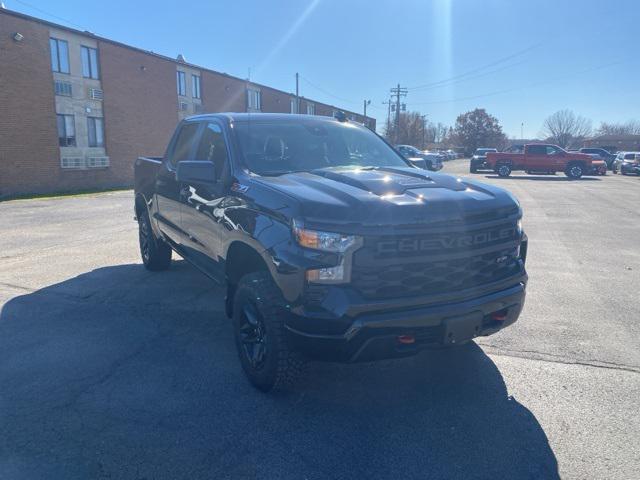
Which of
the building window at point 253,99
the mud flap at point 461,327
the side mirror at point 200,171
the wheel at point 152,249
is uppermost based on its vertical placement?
the building window at point 253,99

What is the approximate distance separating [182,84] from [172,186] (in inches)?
1189

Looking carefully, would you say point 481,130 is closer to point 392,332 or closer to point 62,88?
point 62,88

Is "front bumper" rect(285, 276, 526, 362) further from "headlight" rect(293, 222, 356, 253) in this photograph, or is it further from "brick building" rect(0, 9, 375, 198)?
"brick building" rect(0, 9, 375, 198)

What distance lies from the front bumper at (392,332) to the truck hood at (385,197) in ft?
1.76

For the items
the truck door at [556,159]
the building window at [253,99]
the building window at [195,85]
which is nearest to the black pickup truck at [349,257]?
the truck door at [556,159]

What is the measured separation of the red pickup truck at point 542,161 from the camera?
Result: 29.0m

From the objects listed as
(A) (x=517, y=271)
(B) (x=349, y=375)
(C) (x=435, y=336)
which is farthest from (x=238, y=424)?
(A) (x=517, y=271)

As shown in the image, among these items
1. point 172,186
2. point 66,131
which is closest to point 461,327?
point 172,186

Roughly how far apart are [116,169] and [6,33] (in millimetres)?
8238

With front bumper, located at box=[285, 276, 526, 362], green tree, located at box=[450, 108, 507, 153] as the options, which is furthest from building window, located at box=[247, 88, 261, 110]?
green tree, located at box=[450, 108, 507, 153]

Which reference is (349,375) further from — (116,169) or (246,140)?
(116,169)

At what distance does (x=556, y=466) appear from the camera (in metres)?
2.73

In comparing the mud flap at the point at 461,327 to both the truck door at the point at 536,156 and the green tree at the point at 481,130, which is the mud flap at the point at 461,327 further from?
the green tree at the point at 481,130

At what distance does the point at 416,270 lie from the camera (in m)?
2.99
